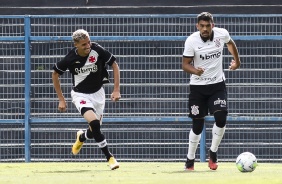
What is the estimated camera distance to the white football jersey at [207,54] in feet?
47.3

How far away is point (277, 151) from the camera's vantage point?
19.1 meters

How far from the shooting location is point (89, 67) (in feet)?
49.7

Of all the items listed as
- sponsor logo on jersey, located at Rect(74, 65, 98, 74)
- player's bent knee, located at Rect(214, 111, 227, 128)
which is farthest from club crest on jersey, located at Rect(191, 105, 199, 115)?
sponsor logo on jersey, located at Rect(74, 65, 98, 74)

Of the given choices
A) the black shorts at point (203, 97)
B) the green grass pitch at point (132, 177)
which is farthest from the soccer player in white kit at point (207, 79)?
the green grass pitch at point (132, 177)

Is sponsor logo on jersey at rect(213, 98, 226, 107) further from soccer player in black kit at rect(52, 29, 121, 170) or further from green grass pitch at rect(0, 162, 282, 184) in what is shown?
soccer player in black kit at rect(52, 29, 121, 170)

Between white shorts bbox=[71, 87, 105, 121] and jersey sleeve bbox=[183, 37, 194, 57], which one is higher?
jersey sleeve bbox=[183, 37, 194, 57]

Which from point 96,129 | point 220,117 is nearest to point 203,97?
point 220,117

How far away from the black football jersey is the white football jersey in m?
1.24

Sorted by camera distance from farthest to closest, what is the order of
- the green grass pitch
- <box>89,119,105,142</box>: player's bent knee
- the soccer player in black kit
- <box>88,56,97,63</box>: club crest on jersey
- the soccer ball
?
<box>88,56,97,63</box>: club crest on jersey → the soccer player in black kit → <box>89,119,105,142</box>: player's bent knee → the soccer ball → the green grass pitch

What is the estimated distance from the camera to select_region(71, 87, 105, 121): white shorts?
1517 centimetres

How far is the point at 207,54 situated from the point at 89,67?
169cm

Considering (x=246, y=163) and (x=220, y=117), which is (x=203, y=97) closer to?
(x=220, y=117)
